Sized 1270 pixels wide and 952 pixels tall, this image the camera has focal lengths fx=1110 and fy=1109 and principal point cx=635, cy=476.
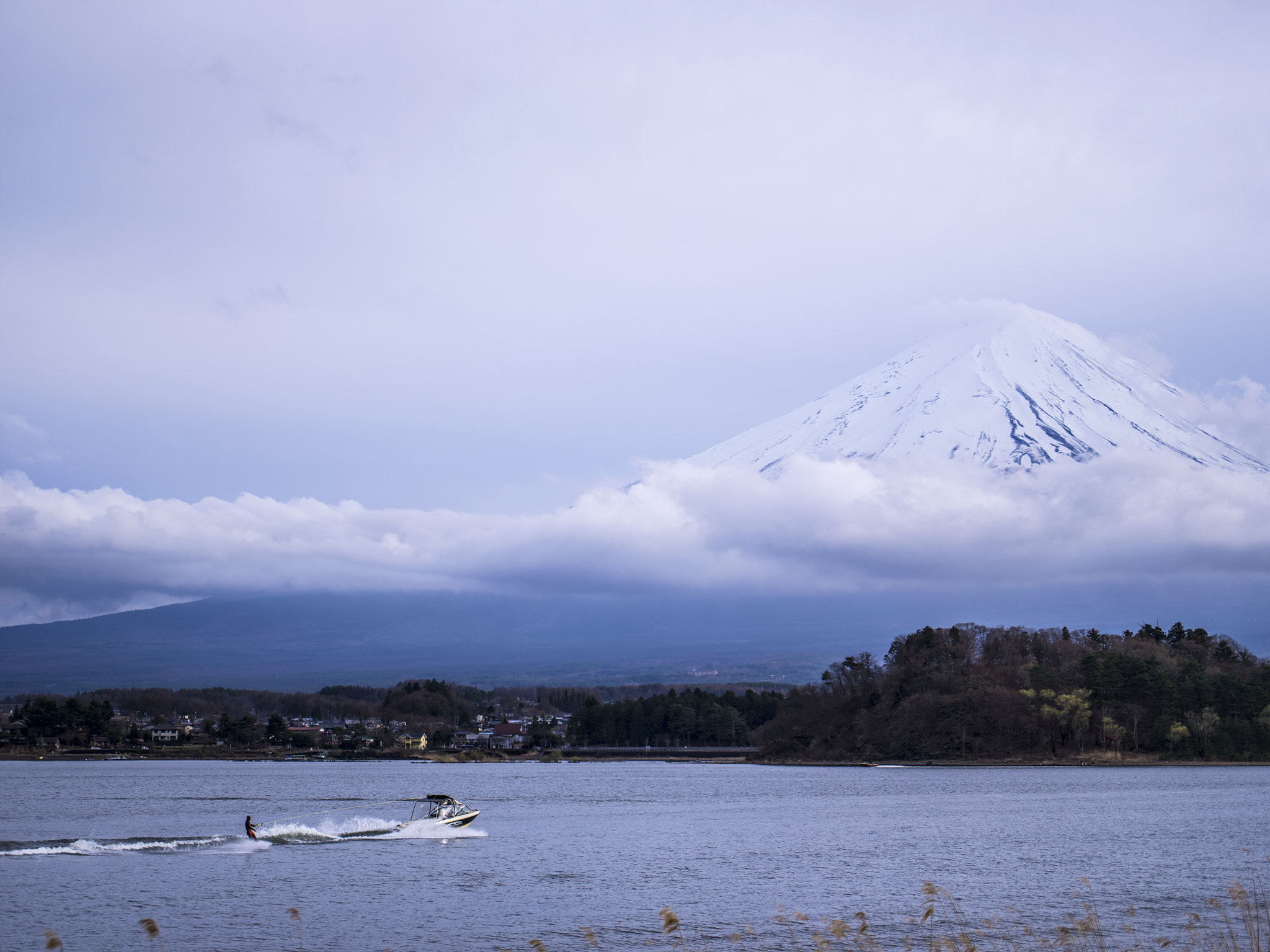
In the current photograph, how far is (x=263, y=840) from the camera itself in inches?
1697

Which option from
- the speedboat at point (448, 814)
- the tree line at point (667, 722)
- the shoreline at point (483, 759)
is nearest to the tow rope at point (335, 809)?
the speedboat at point (448, 814)

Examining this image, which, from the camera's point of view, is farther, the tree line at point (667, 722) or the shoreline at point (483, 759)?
the tree line at point (667, 722)

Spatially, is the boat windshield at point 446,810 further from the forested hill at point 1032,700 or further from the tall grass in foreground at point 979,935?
the forested hill at point 1032,700

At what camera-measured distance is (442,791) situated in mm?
75750

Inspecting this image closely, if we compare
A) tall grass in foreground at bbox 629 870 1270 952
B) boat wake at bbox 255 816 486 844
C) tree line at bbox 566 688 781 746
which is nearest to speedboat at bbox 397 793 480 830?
boat wake at bbox 255 816 486 844

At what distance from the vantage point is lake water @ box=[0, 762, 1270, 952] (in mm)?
26156

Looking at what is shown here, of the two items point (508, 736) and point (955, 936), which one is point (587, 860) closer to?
point (955, 936)

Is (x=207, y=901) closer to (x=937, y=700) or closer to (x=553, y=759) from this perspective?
(x=937, y=700)

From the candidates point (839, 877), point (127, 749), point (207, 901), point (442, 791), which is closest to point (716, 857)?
point (839, 877)

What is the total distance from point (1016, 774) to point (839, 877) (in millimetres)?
61399

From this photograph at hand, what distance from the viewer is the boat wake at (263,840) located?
39.1 metres

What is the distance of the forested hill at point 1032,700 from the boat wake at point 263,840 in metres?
69.3

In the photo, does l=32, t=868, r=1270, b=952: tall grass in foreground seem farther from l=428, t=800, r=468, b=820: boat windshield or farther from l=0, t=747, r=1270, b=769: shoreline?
l=0, t=747, r=1270, b=769: shoreline

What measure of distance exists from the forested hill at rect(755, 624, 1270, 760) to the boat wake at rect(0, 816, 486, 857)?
227ft
